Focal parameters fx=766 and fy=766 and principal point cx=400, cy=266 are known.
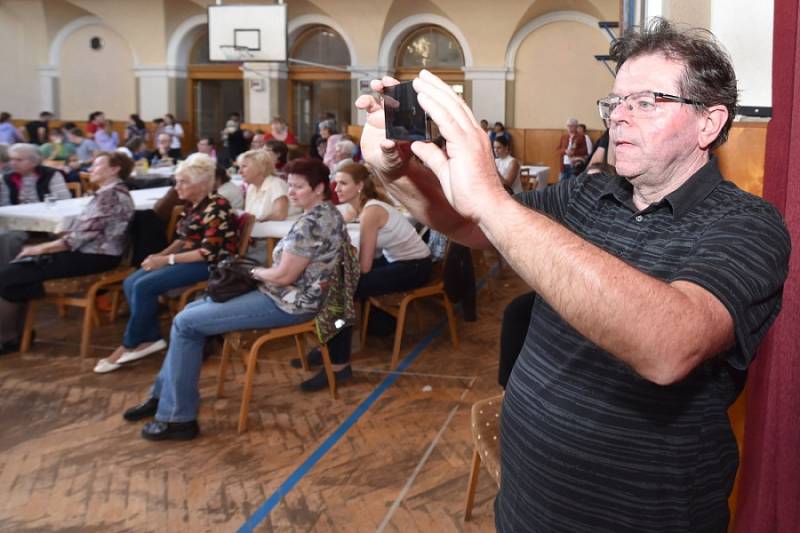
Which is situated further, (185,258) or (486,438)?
(185,258)

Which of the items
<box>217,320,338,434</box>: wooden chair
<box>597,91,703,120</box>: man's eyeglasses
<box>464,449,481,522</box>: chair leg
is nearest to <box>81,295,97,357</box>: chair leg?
<box>217,320,338,434</box>: wooden chair

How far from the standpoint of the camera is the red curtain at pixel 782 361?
4.99 feet

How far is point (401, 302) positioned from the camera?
446 cm

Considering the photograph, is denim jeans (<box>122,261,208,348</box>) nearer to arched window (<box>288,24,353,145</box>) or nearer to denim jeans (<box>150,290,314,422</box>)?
denim jeans (<box>150,290,314,422</box>)

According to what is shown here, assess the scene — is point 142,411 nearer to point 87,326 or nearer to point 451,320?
point 87,326

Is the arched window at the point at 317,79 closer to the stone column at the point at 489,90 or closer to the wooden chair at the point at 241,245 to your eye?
the stone column at the point at 489,90

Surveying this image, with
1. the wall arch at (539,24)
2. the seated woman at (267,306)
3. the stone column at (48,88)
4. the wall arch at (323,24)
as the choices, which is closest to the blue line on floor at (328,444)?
the seated woman at (267,306)

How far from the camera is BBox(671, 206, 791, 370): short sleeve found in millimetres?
963

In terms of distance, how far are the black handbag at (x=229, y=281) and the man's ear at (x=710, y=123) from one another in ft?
8.62

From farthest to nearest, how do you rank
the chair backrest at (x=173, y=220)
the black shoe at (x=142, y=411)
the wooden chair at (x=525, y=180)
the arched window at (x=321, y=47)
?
the arched window at (x=321, y=47), the wooden chair at (x=525, y=180), the chair backrest at (x=173, y=220), the black shoe at (x=142, y=411)

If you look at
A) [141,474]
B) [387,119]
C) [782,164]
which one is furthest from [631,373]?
[141,474]

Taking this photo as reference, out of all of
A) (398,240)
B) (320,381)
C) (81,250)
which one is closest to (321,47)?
(81,250)

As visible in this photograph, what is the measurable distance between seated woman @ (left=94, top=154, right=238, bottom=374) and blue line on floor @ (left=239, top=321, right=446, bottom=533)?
116 centimetres

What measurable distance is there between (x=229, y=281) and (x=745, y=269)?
2.82 m
